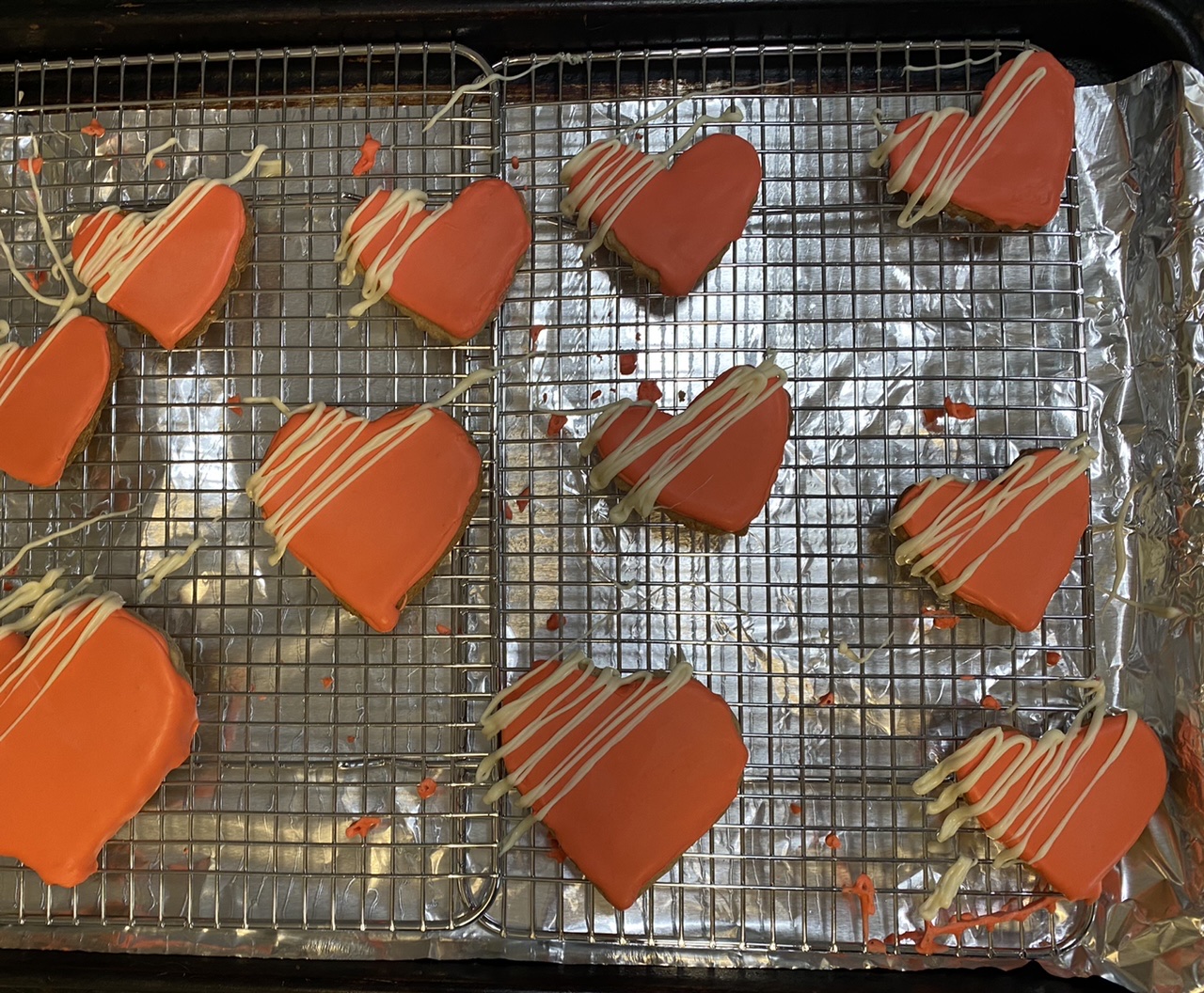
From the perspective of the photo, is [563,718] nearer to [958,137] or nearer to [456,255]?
[456,255]

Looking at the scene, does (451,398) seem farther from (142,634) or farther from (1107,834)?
(1107,834)

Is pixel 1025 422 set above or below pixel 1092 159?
below

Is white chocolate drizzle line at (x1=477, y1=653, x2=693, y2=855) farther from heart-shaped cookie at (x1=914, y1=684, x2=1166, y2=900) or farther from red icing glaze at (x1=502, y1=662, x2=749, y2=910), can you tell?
heart-shaped cookie at (x1=914, y1=684, x2=1166, y2=900)

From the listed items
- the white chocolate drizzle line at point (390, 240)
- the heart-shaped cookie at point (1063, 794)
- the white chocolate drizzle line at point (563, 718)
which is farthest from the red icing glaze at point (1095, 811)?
the white chocolate drizzle line at point (390, 240)

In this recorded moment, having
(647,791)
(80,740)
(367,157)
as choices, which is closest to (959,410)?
(647,791)

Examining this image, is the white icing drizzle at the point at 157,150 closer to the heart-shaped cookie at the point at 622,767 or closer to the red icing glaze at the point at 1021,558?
the heart-shaped cookie at the point at 622,767

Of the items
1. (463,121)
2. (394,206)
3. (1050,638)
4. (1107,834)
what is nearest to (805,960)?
(1107,834)
